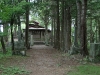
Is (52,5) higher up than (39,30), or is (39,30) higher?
(52,5)

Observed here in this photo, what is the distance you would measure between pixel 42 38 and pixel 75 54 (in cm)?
2781

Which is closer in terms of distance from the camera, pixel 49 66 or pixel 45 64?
pixel 49 66

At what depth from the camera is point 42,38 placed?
43531mm

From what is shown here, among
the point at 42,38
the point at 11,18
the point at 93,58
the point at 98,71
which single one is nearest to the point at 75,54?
the point at 93,58

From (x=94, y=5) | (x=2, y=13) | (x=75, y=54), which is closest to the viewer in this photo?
(x=2, y=13)

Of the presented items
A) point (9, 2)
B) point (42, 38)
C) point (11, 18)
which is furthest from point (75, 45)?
point (42, 38)

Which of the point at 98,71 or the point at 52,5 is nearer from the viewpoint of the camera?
the point at 98,71

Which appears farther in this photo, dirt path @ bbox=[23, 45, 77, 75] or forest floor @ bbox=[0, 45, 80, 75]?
forest floor @ bbox=[0, 45, 80, 75]

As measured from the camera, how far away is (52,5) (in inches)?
1007

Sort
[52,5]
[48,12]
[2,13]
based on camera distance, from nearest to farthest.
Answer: [2,13] → [52,5] → [48,12]

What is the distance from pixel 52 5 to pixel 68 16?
6.44 meters

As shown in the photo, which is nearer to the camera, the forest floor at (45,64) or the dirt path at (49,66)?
the dirt path at (49,66)

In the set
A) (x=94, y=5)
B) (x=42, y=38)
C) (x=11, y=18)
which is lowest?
(x=42, y=38)

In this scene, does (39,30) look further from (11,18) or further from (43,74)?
(43,74)
